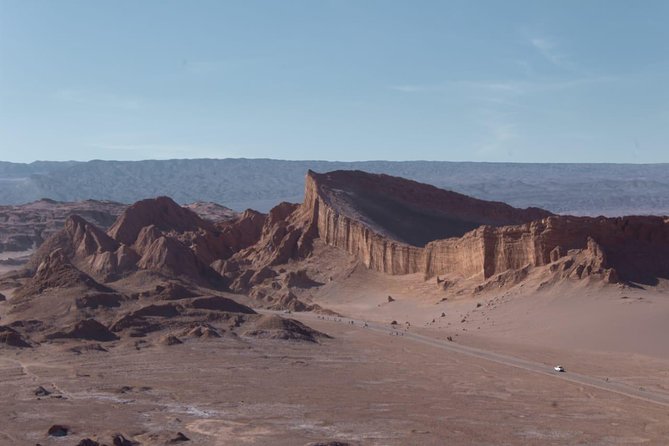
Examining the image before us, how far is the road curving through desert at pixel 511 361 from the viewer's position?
3140cm

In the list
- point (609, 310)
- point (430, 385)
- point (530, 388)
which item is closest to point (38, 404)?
point (430, 385)

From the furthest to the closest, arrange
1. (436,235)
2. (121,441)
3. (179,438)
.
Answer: (436,235) → (179,438) → (121,441)

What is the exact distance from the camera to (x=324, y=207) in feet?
231

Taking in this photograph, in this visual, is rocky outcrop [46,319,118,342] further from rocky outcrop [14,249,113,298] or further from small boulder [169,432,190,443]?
small boulder [169,432,190,443]

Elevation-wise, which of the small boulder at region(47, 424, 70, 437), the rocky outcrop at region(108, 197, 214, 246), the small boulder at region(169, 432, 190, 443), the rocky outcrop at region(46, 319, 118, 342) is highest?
the rocky outcrop at region(108, 197, 214, 246)

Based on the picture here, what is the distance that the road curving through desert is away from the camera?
103 feet

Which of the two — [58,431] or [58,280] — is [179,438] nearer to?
[58,431]

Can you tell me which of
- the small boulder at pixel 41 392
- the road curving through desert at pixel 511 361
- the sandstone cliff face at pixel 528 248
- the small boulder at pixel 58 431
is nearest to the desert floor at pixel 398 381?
the road curving through desert at pixel 511 361

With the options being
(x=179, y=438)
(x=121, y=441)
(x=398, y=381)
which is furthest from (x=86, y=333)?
(x=121, y=441)

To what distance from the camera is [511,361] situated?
38438 millimetres

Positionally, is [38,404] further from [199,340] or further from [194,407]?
[199,340]

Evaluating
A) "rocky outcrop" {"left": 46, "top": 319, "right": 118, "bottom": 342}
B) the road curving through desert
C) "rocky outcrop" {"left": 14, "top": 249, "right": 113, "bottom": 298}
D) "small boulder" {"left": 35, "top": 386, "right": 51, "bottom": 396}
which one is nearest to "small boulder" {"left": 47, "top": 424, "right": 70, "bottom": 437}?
"small boulder" {"left": 35, "top": 386, "right": 51, "bottom": 396}

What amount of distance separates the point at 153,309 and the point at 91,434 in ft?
79.1

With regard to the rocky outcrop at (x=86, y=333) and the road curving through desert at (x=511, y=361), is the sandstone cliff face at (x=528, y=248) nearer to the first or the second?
the road curving through desert at (x=511, y=361)
